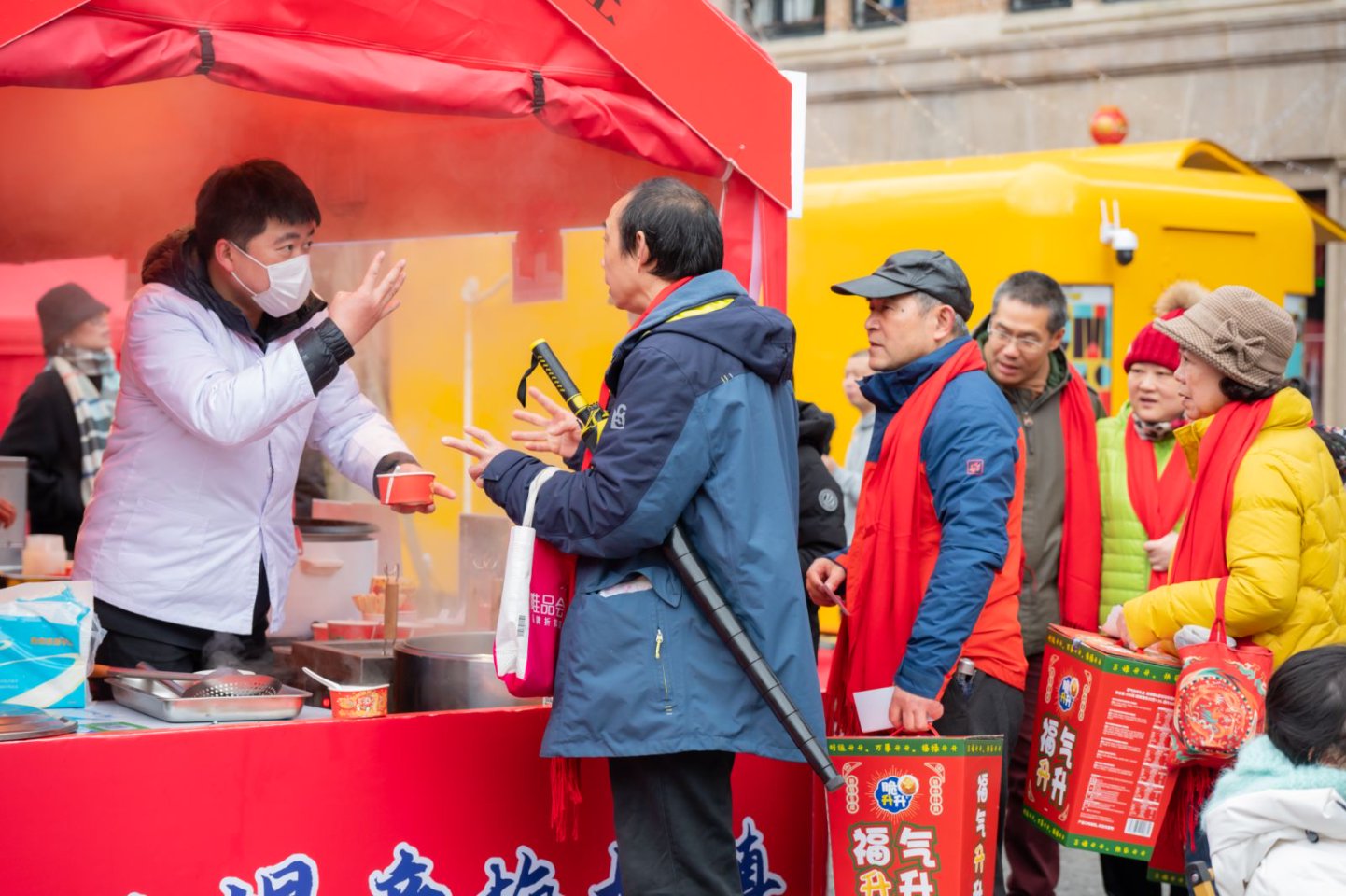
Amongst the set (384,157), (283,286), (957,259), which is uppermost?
(957,259)

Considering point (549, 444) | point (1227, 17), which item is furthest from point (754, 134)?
point (1227, 17)

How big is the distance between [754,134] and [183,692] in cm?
201

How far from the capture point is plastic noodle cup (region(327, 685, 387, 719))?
11.2 ft

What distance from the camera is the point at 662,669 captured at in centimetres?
290

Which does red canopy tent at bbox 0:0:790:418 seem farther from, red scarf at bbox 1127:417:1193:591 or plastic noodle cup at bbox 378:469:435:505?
red scarf at bbox 1127:417:1193:591

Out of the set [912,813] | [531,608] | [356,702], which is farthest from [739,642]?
[356,702]

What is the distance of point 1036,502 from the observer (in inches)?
180

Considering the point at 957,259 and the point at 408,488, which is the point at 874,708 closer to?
the point at 408,488

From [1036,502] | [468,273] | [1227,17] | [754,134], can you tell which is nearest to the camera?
[754,134]

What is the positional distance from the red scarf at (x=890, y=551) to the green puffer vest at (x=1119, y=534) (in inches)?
42.3

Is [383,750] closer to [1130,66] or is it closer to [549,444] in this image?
[549,444]

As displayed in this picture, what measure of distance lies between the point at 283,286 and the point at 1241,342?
91.3 inches

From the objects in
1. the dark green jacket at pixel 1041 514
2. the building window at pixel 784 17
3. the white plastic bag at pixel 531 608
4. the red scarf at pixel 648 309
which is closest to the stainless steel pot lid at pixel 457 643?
the white plastic bag at pixel 531 608

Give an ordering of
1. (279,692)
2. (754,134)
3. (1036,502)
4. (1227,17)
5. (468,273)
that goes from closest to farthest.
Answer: (279,692) → (754,134) → (1036,502) → (468,273) → (1227,17)
